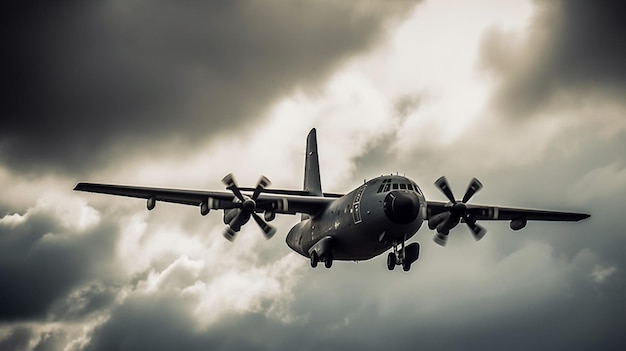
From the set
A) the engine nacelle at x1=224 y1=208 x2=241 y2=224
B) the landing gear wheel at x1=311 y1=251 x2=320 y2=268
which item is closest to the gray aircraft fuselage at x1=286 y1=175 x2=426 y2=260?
the landing gear wheel at x1=311 y1=251 x2=320 y2=268

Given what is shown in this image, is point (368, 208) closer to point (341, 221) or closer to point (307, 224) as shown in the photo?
point (341, 221)

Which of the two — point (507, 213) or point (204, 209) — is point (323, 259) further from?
point (507, 213)

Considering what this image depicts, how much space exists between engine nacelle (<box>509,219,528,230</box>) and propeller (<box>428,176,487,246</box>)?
687cm

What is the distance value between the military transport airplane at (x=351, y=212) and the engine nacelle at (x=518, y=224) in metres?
1.41

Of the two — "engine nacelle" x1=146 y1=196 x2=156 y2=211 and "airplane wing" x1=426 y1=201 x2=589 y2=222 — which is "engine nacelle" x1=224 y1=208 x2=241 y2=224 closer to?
"engine nacelle" x1=146 y1=196 x2=156 y2=211

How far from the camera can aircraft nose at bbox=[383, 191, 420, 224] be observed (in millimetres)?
38094

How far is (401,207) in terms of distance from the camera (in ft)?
125

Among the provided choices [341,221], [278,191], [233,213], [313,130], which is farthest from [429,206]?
[313,130]

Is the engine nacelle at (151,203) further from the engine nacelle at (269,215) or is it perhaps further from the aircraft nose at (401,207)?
the aircraft nose at (401,207)

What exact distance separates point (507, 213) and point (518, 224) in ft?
4.18

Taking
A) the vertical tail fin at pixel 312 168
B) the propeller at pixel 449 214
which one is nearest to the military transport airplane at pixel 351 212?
the propeller at pixel 449 214

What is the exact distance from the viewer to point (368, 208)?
3962 centimetres

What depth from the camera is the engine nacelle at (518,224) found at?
4984cm

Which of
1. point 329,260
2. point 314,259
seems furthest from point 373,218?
point 314,259
